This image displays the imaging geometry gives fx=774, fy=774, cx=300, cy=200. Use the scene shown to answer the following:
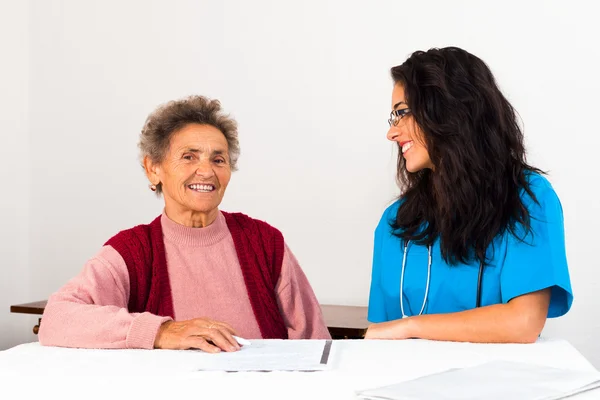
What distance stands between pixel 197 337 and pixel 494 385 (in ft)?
2.19

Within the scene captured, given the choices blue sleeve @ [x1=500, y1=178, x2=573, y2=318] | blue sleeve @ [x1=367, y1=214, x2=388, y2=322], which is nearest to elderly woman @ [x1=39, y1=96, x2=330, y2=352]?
blue sleeve @ [x1=367, y1=214, x2=388, y2=322]

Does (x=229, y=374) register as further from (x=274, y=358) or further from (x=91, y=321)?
(x=91, y=321)

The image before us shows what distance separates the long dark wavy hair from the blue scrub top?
0.11 feet

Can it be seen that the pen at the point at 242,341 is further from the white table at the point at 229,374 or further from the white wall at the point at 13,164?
the white wall at the point at 13,164

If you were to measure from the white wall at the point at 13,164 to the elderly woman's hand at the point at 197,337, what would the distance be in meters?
2.43

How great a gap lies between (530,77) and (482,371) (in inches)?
76.4

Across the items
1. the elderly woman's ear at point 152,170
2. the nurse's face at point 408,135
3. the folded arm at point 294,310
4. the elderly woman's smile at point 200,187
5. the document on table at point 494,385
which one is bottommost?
the folded arm at point 294,310

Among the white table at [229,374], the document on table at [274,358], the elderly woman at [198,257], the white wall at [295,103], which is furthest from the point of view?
the white wall at [295,103]

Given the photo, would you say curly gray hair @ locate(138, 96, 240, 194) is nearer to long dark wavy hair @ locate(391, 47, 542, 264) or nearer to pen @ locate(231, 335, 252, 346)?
long dark wavy hair @ locate(391, 47, 542, 264)

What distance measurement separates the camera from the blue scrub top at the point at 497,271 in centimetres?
179

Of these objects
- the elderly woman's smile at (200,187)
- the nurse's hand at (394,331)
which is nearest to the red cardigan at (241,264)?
the elderly woman's smile at (200,187)

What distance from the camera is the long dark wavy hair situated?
1.90 metres

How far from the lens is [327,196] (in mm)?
3316

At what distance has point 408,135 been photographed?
2045mm
